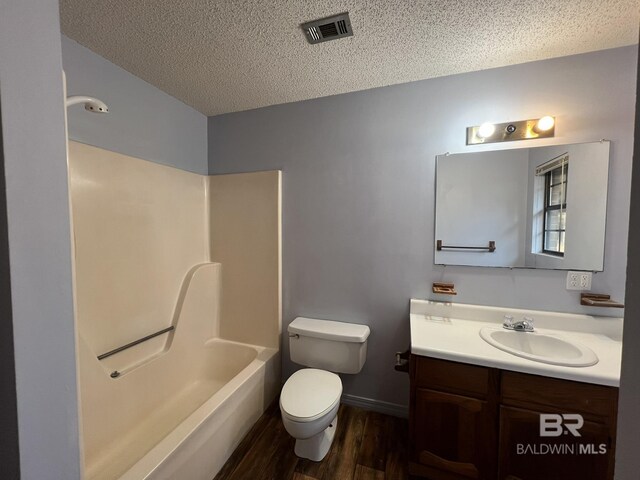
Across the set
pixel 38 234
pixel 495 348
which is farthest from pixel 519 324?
pixel 38 234

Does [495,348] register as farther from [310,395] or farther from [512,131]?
[512,131]

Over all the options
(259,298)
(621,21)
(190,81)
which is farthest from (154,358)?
(621,21)

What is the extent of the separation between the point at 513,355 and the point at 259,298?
1.69 m

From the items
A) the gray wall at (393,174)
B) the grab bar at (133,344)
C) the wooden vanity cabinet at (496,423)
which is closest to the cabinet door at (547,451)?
the wooden vanity cabinet at (496,423)

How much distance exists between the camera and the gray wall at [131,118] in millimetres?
1370

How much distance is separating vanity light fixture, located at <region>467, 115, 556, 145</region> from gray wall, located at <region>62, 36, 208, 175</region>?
2058 millimetres

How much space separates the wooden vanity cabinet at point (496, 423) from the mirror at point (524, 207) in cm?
69

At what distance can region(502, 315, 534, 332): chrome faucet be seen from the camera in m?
1.48

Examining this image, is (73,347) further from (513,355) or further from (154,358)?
(513,355)

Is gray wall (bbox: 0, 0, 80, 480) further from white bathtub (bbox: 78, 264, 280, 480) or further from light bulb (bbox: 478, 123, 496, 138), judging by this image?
light bulb (bbox: 478, 123, 496, 138)

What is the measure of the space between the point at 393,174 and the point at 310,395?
1.51 metres

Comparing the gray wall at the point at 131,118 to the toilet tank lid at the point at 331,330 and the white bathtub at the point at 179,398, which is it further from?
the toilet tank lid at the point at 331,330

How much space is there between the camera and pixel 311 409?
1381mm

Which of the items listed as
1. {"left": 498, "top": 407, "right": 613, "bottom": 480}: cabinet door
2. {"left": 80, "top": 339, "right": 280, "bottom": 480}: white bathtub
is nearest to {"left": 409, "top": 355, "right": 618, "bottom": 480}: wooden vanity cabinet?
{"left": 498, "top": 407, "right": 613, "bottom": 480}: cabinet door
